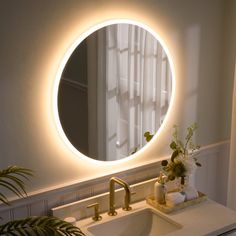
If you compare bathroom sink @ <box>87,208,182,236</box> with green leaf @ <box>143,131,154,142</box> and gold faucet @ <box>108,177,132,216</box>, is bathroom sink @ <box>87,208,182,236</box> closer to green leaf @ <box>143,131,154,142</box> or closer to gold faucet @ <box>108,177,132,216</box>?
gold faucet @ <box>108,177,132,216</box>

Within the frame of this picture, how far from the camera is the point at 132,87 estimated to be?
2.41 metres

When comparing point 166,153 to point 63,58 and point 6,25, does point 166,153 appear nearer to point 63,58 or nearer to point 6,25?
point 63,58

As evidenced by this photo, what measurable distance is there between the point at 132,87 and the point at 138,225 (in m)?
0.72

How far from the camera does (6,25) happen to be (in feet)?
6.43

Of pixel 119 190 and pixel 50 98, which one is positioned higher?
pixel 50 98

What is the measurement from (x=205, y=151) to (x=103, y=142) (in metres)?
0.79

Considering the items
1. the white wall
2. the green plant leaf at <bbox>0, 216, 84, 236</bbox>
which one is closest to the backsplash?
the white wall

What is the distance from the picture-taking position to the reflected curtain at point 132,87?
91.1 inches

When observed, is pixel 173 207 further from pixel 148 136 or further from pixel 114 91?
pixel 114 91

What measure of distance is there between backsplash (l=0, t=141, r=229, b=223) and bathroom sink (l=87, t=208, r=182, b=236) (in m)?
0.18

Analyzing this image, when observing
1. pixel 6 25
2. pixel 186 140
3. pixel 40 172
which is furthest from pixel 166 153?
pixel 6 25

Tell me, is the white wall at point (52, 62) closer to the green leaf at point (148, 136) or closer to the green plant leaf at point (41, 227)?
the green leaf at point (148, 136)

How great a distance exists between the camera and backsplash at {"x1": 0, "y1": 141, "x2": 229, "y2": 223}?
2.15 meters

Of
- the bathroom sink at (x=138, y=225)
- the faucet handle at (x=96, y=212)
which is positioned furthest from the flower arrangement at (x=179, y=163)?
the faucet handle at (x=96, y=212)
